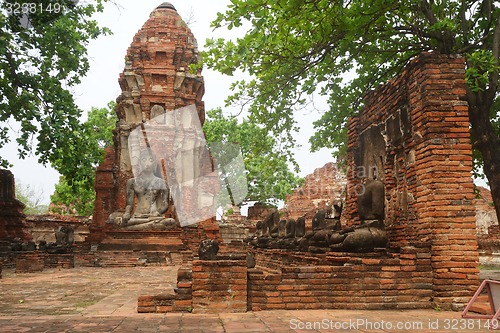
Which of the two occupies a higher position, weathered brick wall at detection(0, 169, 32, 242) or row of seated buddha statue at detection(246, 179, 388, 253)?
weathered brick wall at detection(0, 169, 32, 242)

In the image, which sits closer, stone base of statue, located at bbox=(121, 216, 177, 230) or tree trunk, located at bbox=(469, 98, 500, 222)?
tree trunk, located at bbox=(469, 98, 500, 222)

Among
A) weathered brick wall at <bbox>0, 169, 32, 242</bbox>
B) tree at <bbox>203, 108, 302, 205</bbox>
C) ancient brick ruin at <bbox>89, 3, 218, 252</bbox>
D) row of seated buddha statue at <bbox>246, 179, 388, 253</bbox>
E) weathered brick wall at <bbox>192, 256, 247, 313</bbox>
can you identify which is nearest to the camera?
weathered brick wall at <bbox>192, 256, 247, 313</bbox>

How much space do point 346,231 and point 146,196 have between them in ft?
39.8

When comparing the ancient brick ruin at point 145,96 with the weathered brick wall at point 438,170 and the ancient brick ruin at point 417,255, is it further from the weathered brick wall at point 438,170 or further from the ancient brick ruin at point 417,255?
the ancient brick ruin at point 417,255

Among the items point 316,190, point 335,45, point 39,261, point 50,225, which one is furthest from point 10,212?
point 316,190

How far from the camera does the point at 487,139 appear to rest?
9180mm

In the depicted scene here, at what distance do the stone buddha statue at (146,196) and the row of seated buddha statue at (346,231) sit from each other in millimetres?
6723

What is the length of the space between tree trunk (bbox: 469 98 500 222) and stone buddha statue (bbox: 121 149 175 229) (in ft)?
37.2

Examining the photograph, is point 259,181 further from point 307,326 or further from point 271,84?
point 307,326

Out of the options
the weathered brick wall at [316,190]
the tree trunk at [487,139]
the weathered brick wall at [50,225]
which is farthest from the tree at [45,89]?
the weathered brick wall at [316,190]

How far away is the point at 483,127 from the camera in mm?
9172

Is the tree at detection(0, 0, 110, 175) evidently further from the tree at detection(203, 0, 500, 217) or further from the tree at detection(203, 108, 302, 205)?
the tree at detection(203, 108, 302, 205)

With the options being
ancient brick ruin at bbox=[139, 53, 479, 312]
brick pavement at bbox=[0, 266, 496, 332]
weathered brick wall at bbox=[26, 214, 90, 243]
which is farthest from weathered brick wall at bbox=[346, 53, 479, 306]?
weathered brick wall at bbox=[26, 214, 90, 243]

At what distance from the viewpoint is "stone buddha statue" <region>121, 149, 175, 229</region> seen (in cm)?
1805
